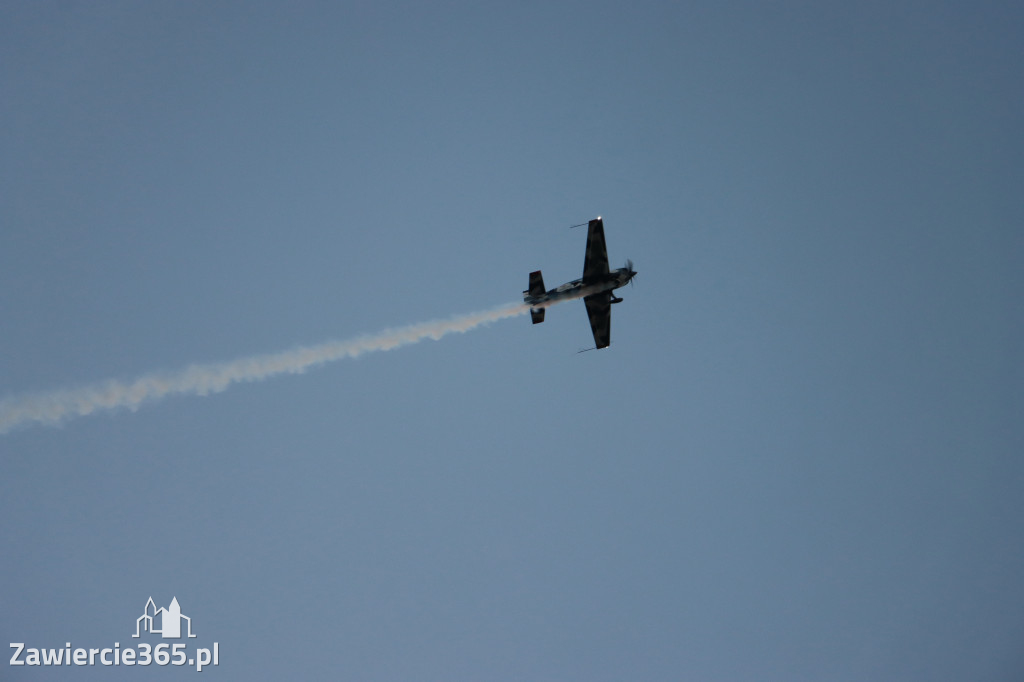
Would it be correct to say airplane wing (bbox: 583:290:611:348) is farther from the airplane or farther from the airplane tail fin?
the airplane tail fin

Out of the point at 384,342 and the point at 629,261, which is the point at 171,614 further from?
the point at 629,261

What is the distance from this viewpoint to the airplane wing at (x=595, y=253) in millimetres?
63406

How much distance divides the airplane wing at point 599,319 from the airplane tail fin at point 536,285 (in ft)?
14.5

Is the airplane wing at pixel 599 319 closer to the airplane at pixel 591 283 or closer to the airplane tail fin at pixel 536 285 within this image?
the airplane at pixel 591 283

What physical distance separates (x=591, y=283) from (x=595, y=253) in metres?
2.43

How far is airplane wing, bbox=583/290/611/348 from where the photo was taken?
65188 millimetres

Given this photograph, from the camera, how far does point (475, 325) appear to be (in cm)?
6266

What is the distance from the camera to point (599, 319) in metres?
65.7

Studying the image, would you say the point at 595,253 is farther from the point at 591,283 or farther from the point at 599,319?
the point at 599,319

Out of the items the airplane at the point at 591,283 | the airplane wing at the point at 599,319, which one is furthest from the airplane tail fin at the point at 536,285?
the airplane wing at the point at 599,319

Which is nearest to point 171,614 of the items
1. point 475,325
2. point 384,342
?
point 384,342

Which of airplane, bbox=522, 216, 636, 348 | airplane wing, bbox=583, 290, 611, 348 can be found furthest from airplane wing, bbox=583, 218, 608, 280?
airplane wing, bbox=583, 290, 611, 348

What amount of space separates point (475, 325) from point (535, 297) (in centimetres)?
522

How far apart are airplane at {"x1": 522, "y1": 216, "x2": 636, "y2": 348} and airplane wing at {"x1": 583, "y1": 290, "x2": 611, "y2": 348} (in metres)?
0.37
